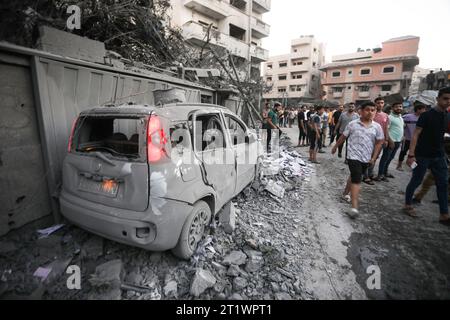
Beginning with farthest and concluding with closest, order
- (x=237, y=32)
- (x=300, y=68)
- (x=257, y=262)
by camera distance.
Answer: (x=300, y=68)
(x=237, y=32)
(x=257, y=262)

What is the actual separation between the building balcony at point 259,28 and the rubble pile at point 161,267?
23495 mm

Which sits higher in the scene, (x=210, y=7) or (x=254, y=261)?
(x=210, y=7)

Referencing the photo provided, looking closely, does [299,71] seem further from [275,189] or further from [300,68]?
[275,189]

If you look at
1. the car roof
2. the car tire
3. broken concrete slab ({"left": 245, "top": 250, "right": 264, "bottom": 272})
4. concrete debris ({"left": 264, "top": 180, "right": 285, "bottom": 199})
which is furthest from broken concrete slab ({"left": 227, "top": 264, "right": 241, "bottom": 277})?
concrete debris ({"left": 264, "top": 180, "right": 285, "bottom": 199})

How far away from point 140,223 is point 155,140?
0.80 metres

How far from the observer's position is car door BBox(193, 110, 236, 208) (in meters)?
2.49

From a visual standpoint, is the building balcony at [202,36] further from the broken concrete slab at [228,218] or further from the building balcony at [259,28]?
the broken concrete slab at [228,218]

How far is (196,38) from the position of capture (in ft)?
50.2

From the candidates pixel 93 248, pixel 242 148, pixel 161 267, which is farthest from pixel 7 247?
pixel 242 148

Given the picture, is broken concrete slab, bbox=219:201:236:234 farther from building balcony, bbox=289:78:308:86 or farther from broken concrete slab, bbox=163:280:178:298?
building balcony, bbox=289:78:308:86

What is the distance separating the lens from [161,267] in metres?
2.26

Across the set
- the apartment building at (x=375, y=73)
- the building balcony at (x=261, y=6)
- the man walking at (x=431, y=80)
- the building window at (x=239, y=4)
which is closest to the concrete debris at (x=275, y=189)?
the man walking at (x=431, y=80)
